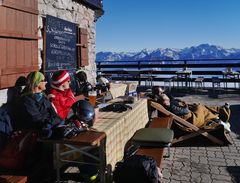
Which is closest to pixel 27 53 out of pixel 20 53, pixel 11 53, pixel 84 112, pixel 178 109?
pixel 20 53

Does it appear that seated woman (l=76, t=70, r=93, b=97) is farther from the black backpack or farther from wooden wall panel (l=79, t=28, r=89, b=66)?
the black backpack

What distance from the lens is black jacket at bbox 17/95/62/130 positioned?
3566 millimetres

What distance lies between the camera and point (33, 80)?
397 centimetres

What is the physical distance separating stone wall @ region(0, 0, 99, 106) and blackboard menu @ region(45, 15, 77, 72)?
0.43ft

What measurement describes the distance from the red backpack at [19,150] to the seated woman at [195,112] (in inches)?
117

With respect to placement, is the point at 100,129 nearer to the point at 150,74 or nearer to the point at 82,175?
the point at 82,175

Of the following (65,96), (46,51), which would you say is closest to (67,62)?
(46,51)

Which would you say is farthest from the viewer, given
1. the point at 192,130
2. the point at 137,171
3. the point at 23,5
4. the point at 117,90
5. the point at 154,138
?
the point at 117,90

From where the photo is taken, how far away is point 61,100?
4496mm

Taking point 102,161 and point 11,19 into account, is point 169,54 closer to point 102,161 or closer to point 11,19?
point 11,19

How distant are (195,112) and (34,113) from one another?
327 cm

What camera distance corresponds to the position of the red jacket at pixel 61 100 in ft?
14.4

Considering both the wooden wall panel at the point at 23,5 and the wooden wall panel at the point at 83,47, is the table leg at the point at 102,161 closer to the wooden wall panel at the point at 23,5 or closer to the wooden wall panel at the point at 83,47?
the wooden wall panel at the point at 23,5

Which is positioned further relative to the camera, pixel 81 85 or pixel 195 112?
pixel 81 85
